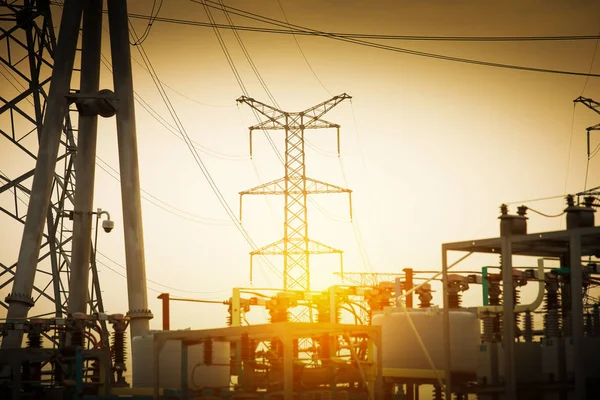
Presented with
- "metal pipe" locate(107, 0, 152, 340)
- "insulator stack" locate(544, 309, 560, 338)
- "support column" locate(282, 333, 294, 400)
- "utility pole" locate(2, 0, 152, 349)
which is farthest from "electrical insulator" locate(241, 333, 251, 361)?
"utility pole" locate(2, 0, 152, 349)

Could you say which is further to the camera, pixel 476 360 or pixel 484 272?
pixel 484 272

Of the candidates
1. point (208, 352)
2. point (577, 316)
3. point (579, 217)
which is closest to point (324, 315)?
point (208, 352)

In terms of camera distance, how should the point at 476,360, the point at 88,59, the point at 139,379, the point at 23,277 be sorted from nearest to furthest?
1. the point at 476,360
2. the point at 139,379
3. the point at 23,277
4. the point at 88,59

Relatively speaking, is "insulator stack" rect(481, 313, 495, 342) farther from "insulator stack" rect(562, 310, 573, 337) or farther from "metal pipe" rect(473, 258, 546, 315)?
"insulator stack" rect(562, 310, 573, 337)

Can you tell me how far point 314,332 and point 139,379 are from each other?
755cm

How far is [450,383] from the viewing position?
16984mm

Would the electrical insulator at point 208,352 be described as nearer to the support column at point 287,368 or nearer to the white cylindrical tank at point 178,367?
the support column at point 287,368

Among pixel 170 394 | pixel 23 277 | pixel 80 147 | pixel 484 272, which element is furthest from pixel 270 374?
pixel 80 147

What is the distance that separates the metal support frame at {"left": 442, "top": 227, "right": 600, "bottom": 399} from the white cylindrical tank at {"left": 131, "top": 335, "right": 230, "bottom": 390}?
6.33 metres

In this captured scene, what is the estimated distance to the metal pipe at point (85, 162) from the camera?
2948 centimetres

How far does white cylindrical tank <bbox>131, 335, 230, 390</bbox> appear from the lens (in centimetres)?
2111

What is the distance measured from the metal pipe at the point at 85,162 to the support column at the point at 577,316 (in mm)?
18070

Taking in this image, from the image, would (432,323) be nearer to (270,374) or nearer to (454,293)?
(454,293)

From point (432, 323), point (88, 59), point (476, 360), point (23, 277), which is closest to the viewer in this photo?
point (476, 360)
